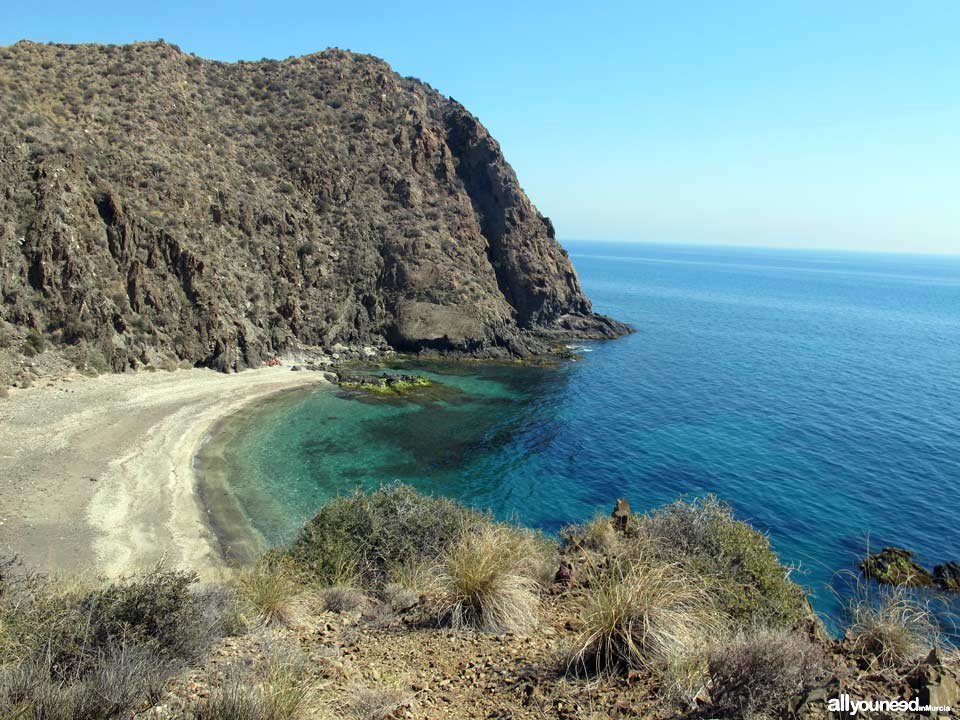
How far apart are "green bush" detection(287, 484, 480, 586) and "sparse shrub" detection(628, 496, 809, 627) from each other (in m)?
3.94

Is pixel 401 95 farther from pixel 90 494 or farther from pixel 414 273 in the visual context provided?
pixel 90 494

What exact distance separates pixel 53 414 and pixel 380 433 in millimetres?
16588

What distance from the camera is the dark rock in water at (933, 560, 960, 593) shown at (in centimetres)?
1991

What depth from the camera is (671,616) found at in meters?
6.56

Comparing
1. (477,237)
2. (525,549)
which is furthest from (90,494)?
(477,237)

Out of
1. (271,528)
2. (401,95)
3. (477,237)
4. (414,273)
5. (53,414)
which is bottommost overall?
(271,528)

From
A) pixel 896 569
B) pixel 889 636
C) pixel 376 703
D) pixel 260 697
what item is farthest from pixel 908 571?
pixel 260 697

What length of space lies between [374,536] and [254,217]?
153 feet

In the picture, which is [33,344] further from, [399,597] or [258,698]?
[258,698]

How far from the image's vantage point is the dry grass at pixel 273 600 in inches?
332

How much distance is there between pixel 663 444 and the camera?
109 ft

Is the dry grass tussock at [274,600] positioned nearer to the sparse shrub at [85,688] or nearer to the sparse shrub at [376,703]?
the sparse shrub at [85,688]

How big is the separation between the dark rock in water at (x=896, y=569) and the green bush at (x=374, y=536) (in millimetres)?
16463

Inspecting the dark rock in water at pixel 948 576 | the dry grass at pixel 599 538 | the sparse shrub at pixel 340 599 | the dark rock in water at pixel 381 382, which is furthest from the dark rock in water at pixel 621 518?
the dark rock in water at pixel 381 382
